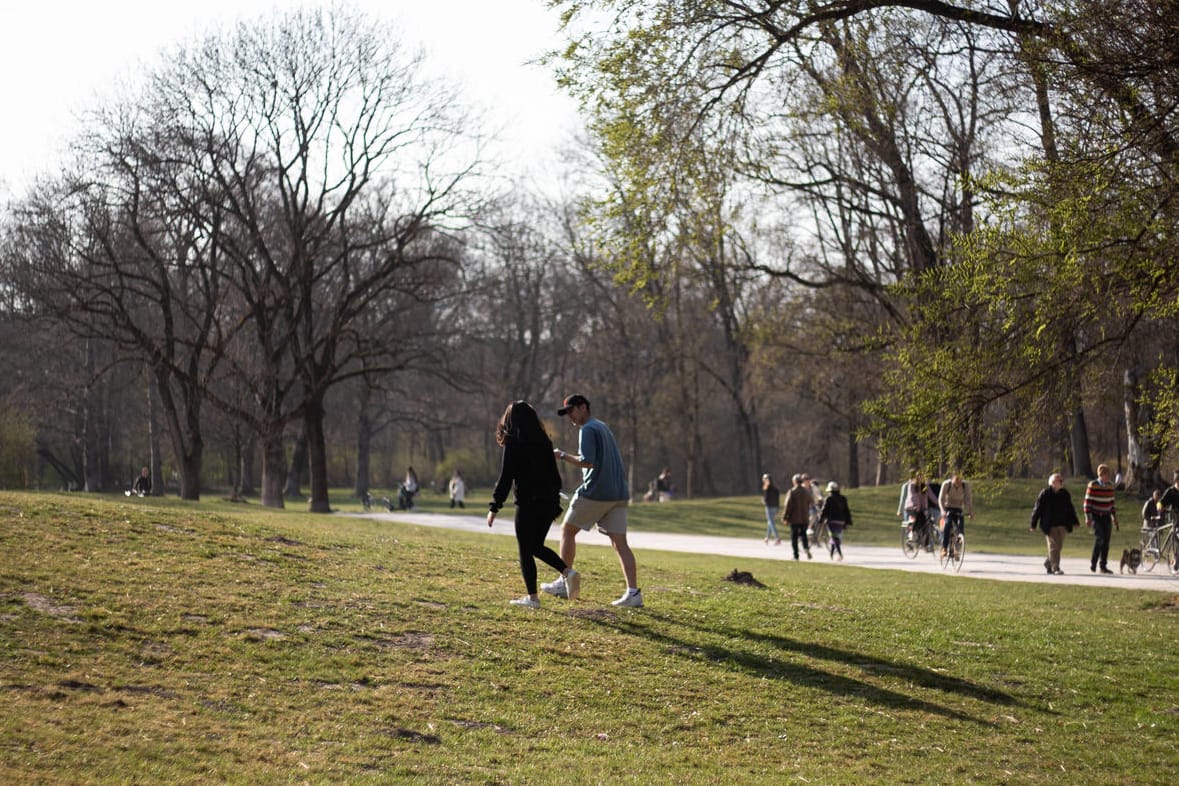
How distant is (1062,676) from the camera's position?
11.7 metres

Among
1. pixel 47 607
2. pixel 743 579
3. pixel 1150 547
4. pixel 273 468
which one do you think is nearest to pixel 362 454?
pixel 273 468

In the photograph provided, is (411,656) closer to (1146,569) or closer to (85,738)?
(85,738)

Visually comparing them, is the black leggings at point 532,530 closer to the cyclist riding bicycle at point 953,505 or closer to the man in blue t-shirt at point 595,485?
the man in blue t-shirt at point 595,485

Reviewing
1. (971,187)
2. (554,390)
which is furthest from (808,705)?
(554,390)

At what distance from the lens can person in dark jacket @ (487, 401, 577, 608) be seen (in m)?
11.9

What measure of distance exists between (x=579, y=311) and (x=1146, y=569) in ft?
156

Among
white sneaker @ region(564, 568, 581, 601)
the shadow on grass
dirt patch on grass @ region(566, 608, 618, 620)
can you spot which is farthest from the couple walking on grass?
the shadow on grass

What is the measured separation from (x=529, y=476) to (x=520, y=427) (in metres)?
0.48

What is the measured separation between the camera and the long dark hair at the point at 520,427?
11930 millimetres

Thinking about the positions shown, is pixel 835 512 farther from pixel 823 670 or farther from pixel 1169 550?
pixel 823 670

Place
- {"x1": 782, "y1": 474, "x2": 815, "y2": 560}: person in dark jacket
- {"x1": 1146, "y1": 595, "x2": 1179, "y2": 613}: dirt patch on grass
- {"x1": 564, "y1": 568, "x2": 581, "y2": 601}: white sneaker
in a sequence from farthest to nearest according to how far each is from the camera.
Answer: {"x1": 782, "y1": 474, "x2": 815, "y2": 560}: person in dark jacket → {"x1": 1146, "y1": 595, "x2": 1179, "y2": 613}: dirt patch on grass → {"x1": 564, "y1": 568, "x2": 581, "y2": 601}: white sneaker

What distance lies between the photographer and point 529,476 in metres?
12.0

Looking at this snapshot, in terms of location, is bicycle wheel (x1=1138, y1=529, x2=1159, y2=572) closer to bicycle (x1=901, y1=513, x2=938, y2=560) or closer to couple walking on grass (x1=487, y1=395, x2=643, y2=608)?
bicycle (x1=901, y1=513, x2=938, y2=560)

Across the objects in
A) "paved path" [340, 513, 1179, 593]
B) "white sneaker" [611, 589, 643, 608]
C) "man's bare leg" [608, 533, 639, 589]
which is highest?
"man's bare leg" [608, 533, 639, 589]
